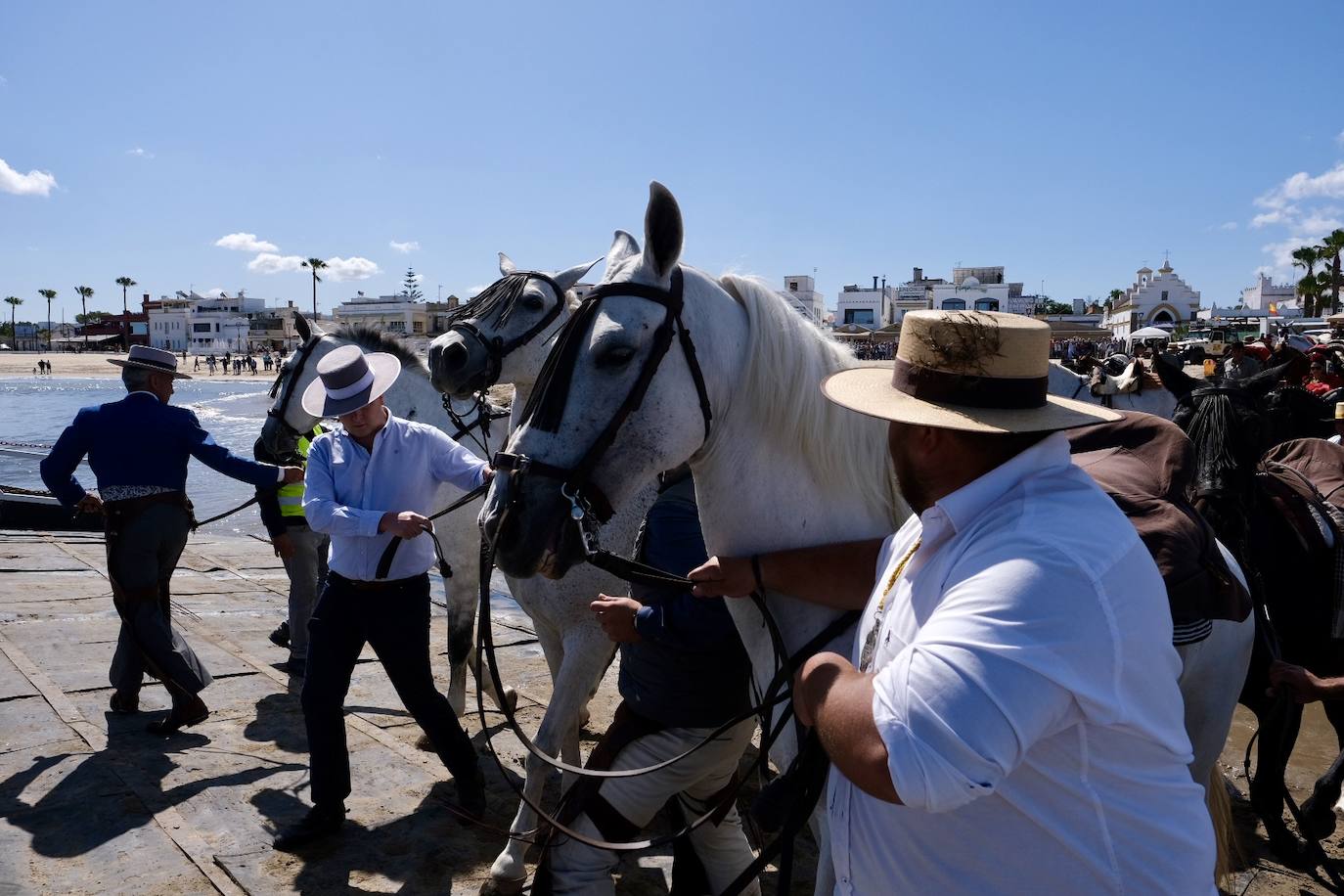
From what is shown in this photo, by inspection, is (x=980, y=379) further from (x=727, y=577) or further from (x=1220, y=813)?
(x=1220, y=813)

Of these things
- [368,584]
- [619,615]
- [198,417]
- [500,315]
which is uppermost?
[500,315]

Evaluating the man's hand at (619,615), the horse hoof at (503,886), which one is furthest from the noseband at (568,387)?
the horse hoof at (503,886)

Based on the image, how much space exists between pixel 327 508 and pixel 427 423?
201 centimetres

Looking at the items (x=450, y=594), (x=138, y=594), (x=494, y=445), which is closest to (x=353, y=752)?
(x=450, y=594)

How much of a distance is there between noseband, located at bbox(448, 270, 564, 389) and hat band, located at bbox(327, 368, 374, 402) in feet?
1.88

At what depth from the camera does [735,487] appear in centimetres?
223

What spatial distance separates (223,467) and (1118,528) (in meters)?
5.17

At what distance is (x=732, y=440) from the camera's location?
87.6 inches

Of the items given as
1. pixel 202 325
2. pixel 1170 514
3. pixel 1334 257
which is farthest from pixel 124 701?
pixel 202 325

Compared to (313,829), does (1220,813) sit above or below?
above

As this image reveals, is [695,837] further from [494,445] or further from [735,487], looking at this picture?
[494,445]

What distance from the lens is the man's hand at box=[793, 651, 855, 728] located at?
1396 mm

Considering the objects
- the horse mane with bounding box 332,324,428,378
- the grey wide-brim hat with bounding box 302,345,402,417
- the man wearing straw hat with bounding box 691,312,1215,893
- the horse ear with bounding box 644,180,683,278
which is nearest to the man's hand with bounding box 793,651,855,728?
the man wearing straw hat with bounding box 691,312,1215,893

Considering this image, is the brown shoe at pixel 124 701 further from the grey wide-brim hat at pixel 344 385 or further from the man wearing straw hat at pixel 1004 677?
the man wearing straw hat at pixel 1004 677
